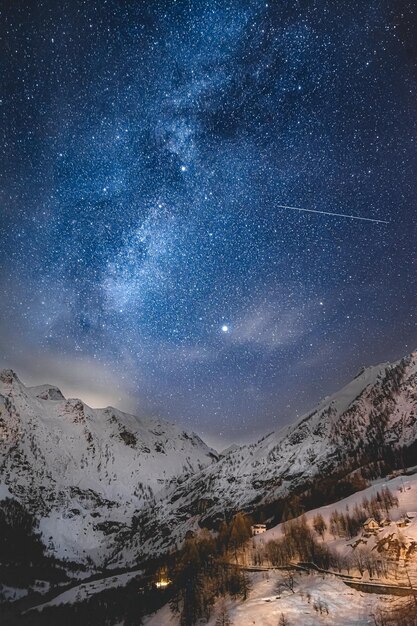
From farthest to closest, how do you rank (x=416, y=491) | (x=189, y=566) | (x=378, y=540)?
(x=416, y=491) → (x=189, y=566) → (x=378, y=540)

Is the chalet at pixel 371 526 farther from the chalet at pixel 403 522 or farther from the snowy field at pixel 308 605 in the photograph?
the snowy field at pixel 308 605

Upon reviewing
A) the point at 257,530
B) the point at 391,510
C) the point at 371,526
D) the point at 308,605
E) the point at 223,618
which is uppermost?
the point at 391,510

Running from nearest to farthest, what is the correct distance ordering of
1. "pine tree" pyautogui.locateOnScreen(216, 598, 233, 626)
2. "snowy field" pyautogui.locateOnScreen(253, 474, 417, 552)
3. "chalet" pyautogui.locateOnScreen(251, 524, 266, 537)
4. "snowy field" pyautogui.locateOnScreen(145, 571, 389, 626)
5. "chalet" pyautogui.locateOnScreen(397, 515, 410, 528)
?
"snowy field" pyautogui.locateOnScreen(145, 571, 389, 626) < "pine tree" pyautogui.locateOnScreen(216, 598, 233, 626) < "snowy field" pyautogui.locateOnScreen(253, 474, 417, 552) < "chalet" pyautogui.locateOnScreen(397, 515, 410, 528) < "chalet" pyautogui.locateOnScreen(251, 524, 266, 537)

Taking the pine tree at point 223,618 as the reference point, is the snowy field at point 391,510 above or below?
above

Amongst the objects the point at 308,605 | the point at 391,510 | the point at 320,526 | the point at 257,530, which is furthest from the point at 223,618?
the point at 257,530

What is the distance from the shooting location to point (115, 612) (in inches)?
5340

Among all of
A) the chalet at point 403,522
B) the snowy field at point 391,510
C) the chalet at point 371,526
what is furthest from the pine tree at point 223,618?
the chalet at point 403,522

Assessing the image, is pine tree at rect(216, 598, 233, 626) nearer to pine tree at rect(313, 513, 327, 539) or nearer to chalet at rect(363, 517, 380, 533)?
chalet at rect(363, 517, 380, 533)

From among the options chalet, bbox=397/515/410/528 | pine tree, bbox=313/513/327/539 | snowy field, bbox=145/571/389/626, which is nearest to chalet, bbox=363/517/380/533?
chalet, bbox=397/515/410/528

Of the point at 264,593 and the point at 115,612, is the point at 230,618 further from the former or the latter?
the point at 115,612

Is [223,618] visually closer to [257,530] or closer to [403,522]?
[403,522]

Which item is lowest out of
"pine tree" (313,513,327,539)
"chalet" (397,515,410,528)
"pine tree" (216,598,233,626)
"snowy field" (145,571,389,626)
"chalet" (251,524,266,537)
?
"pine tree" (216,598,233,626)

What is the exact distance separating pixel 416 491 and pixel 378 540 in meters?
50.3

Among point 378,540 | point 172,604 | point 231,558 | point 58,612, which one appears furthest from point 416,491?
point 58,612
